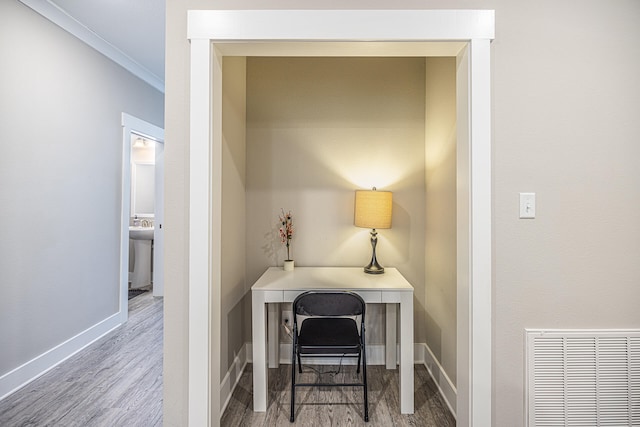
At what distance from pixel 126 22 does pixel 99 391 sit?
2765 mm

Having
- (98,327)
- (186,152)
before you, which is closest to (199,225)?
(186,152)

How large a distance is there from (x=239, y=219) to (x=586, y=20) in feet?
7.52

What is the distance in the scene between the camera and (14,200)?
7.27ft

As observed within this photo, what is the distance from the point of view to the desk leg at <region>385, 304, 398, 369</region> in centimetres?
246

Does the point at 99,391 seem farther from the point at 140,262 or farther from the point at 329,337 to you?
the point at 140,262

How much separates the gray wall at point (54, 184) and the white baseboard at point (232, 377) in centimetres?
145

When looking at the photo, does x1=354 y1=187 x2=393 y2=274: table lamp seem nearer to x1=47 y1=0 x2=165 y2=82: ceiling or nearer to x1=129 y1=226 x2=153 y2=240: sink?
x1=47 y1=0 x2=165 y2=82: ceiling

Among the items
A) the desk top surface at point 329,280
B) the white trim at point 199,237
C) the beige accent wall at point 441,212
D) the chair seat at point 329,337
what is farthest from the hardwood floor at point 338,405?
the desk top surface at point 329,280

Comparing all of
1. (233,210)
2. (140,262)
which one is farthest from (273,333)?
(140,262)

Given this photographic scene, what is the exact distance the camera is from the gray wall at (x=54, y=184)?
2.19 meters

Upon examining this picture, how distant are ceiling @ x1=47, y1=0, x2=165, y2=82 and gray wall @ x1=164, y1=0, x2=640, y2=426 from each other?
4.30 feet

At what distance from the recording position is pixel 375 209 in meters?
Result: 2.32

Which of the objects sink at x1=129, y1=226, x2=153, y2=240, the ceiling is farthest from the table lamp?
sink at x1=129, y1=226, x2=153, y2=240

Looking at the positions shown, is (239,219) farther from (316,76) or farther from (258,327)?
(316,76)
